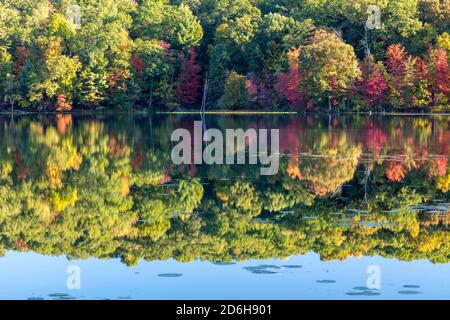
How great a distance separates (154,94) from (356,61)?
16.9m

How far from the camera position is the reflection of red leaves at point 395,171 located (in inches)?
786

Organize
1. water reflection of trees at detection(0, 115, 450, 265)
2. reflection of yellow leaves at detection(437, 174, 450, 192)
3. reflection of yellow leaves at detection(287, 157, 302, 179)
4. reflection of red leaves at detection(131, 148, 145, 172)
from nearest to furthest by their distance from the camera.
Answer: water reflection of trees at detection(0, 115, 450, 265)
reflection of yellow leaves at detection(437, 174, 450, 192)
reflection of yellow leaves at detection(287, 157, 302, 179)
reflection of red leaves at detection(131, 148, 145, 172)

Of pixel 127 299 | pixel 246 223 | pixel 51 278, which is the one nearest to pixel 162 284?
pixel 127 299

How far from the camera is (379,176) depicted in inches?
798

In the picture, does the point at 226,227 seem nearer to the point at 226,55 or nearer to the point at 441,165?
the point at 441,165

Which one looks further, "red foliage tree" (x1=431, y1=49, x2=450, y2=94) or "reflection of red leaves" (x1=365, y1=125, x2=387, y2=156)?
"red foliage tree" (x1=431, y1=49, x2=450, y2=94)

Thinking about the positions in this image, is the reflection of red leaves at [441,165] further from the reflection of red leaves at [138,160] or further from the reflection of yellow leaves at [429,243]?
the reflection of red leaves at [138,160]

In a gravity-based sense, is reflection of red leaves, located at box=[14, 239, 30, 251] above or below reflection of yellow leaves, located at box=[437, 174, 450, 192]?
below

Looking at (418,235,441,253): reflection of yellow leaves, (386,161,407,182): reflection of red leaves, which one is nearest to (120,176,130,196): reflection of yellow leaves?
(386,161,407,182): reflection of red leaves

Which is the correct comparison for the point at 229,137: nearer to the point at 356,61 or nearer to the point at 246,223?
the point at 246,223

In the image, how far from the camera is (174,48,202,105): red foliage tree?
6631 cm

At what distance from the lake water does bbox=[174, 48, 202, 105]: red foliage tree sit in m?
41.2

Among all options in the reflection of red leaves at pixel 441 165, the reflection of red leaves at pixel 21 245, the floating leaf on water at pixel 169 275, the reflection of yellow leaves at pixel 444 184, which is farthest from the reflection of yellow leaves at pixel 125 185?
the reflection of red leaves at pixel 441 165

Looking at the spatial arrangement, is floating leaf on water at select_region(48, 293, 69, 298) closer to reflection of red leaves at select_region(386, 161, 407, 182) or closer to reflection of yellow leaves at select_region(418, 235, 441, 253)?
reflection of yellow leaves at select_region(418, 235, 441, 253)
